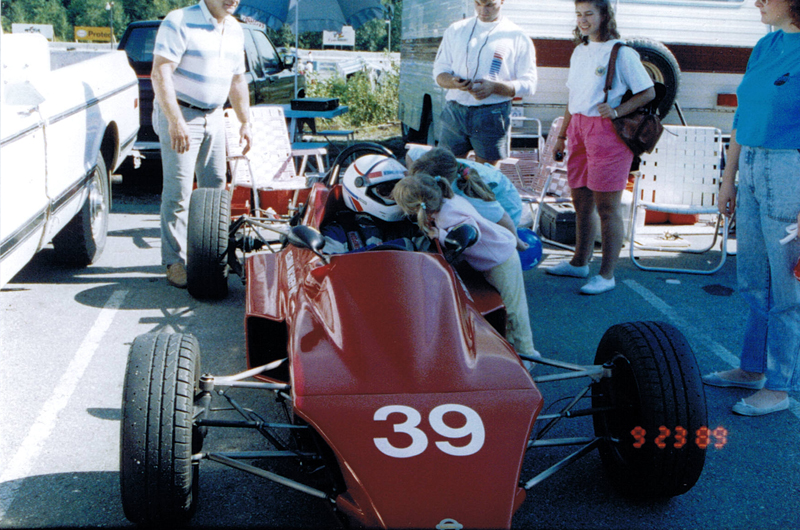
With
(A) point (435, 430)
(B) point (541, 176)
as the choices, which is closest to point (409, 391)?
(A) point (435, 430)

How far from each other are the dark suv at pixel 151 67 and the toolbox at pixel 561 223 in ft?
14.0

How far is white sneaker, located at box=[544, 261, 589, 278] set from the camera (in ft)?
18.3

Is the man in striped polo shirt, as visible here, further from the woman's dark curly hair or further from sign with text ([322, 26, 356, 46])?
sign with text ([322, 26, 356, 46])

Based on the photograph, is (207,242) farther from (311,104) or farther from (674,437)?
(311,104)

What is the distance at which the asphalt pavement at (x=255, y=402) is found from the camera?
2.68 meters

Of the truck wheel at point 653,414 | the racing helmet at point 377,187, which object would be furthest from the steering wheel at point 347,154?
the truck wheel at point 653,414

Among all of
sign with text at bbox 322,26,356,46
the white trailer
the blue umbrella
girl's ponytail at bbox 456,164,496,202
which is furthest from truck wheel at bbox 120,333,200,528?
sign with text at bbox 322,26,356,46

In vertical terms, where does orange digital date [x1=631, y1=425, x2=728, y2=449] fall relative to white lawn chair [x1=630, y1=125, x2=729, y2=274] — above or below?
below

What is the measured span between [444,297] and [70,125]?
3.08 m

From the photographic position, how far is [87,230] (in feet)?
17.9

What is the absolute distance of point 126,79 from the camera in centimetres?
613

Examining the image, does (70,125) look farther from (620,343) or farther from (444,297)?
(620,343)

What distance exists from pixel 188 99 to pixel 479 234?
2.68 meters

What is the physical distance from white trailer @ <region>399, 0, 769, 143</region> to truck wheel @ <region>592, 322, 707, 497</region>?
4.71 m
